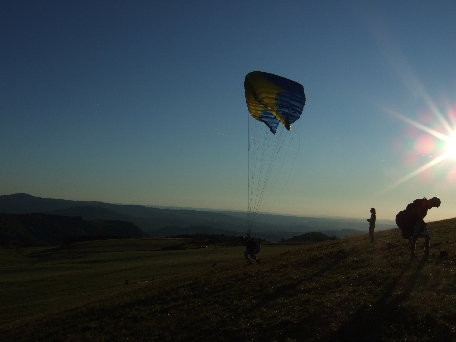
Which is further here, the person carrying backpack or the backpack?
the backpack

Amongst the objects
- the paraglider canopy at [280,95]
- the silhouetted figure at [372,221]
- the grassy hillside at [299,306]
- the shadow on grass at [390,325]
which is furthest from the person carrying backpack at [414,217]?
the paraglider canopy at [280,95]

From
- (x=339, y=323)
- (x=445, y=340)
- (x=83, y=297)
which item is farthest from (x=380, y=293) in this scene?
(x=83, y=297)

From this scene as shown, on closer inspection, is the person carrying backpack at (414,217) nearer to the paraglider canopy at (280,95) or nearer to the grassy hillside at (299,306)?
the grassy hillside at (299,306)

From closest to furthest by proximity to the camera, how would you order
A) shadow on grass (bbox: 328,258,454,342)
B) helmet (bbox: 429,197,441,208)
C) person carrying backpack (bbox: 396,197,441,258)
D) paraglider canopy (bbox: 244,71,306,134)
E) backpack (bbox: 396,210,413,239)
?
shadow on grass (bbox: 328,258,454,342) < helmet (bbox: 429,197,441,208) < person carrying backpack (bbox: 396,197,441,258) < backpack (bbox: 396,210,413,239) < paraglider canopy (bbox: 244,71,306,134)

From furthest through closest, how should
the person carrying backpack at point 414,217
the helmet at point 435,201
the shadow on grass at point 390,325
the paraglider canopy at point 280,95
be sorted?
the paraglider canopy at point 280,95
the person carrying backpack at point 414,217
the helmet at point 435,201
the shadow on grass at point 390,325

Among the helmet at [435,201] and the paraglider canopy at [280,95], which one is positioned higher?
the paraglider canopy at [280,95]

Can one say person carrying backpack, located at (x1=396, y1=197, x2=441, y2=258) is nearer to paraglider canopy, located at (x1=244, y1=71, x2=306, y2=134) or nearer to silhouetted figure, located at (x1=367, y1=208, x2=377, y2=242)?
silhouetted figure, located at (x1=367, y1=208, x2=377, y2=242)

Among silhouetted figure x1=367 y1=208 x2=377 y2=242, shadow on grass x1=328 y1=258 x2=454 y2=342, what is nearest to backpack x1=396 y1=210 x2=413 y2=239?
shadow on grass x1=328 y1=258 x2=454 y2=342

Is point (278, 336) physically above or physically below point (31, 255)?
above

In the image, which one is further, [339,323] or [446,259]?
[446,259]

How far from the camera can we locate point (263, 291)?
1648cm

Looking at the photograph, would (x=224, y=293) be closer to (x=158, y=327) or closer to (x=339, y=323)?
(x=158, y=327)

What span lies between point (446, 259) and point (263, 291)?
728cm

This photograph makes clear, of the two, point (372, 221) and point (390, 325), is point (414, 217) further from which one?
point (372, 221)
